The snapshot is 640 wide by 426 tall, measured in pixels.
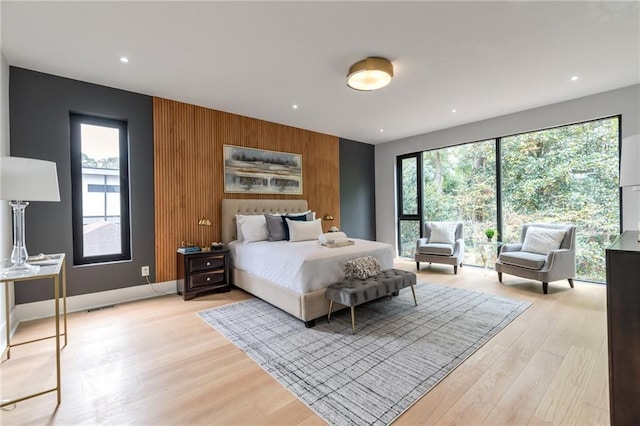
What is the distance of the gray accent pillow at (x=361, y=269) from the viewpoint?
120 inches

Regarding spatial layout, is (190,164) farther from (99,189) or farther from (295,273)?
(295,273)

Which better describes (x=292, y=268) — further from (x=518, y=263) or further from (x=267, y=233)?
(x=518, y=263)

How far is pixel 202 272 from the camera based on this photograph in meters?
3.74

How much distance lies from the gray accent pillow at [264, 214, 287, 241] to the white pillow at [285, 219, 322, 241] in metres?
0.14

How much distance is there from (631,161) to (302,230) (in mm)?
3301

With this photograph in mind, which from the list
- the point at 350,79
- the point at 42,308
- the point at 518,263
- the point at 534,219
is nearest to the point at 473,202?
the point at 534,219

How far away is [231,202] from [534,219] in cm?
482

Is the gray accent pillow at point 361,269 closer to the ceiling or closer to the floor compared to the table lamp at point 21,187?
closer to the floor

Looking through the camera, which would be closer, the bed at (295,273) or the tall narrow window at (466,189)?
the bed at (295,273)

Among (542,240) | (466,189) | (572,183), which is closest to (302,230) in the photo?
(466,189)

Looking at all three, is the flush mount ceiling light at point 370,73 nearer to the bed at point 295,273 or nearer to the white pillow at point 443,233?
the bed at point 295,273

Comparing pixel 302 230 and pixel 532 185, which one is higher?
pixel 532 185

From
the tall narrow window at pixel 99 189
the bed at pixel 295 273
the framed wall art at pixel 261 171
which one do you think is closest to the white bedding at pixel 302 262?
the bed at pixel 295 273

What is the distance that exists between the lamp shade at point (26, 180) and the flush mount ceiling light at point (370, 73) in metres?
2.64
